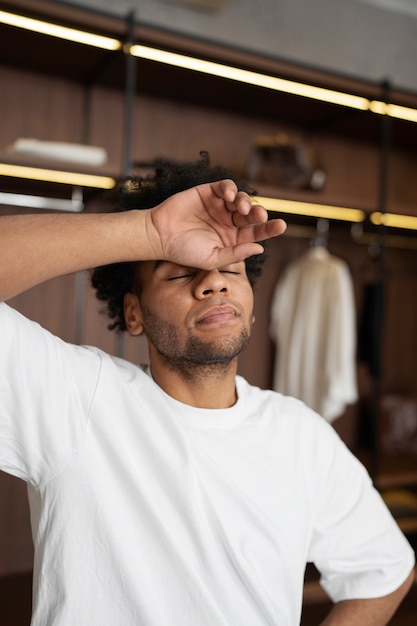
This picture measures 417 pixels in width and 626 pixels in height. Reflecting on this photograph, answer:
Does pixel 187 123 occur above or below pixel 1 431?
above

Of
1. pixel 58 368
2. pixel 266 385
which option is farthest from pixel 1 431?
pixel 266 385

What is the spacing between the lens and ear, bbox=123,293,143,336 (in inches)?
47.3

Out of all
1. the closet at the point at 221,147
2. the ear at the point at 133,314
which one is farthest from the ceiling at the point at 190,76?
the ear at the point at 133,314

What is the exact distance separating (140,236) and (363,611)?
2.80 feet

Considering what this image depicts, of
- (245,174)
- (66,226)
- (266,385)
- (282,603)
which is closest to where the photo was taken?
(66,226)

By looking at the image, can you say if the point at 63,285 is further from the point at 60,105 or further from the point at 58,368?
the point at 58,368

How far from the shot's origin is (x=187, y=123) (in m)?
3.02

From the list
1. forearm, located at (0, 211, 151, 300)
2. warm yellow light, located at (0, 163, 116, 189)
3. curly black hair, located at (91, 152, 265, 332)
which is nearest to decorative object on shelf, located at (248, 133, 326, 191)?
warm yellow light, located at (0, 163, 116, 189)

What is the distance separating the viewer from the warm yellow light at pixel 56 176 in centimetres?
217

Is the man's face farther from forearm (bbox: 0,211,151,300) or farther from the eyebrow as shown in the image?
forearm (bbox: 0,211,151,300)

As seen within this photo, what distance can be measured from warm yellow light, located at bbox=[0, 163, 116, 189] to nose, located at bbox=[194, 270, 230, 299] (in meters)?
1.33

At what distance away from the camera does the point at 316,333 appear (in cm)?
293

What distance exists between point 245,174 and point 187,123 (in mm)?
419

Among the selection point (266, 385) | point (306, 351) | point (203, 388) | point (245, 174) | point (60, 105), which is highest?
point (60, 105)
